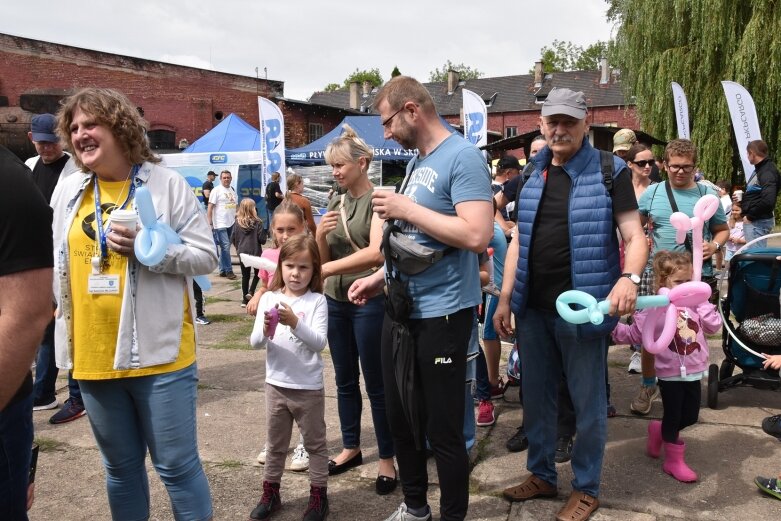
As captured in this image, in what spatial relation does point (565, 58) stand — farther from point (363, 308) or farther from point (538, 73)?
point (363, 308)

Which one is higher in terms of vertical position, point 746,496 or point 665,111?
point 665,111

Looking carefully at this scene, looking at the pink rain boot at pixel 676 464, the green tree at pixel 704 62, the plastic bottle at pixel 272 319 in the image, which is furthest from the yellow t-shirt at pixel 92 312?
the green tree at pixel 704 62

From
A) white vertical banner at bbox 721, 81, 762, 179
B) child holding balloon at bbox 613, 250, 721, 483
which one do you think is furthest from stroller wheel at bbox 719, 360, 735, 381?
white vertical banner at bbox 721, 81, 762, 179

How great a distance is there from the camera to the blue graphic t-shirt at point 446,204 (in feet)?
8.09

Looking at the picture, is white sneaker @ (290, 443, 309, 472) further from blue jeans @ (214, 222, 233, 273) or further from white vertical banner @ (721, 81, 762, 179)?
Result: white vertical banner @ (721, 81, 762, 179)

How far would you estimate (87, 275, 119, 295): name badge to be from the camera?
226 cm

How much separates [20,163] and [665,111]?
18309 millimetres

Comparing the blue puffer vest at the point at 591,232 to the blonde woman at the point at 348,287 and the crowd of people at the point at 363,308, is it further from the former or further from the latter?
the blonde woman at the point at 348,287

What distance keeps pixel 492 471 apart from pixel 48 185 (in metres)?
3.59

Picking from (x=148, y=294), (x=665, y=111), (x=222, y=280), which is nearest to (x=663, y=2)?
(x=665, y=111)

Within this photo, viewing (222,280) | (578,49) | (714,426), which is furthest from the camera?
(578,49)

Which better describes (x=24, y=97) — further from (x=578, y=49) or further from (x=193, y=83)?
(x=578, y=49)

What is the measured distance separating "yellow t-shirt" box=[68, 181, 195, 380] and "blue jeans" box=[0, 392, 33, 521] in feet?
1.54

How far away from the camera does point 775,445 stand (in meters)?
3.82
